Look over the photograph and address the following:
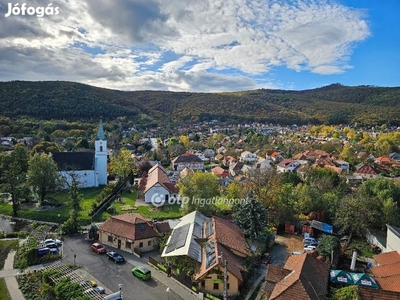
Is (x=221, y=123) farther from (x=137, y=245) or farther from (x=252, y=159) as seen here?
(x=137, y=245)

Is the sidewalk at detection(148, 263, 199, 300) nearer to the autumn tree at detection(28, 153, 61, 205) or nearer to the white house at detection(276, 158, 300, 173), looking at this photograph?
the autumn tree at detection(28, 153, 61, 205)

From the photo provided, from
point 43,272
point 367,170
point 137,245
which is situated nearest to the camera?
point 43,272

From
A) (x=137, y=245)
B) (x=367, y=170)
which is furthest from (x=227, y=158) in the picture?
(x=137, y=245)

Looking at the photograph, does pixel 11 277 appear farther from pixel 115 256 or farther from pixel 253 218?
pixel 253 218

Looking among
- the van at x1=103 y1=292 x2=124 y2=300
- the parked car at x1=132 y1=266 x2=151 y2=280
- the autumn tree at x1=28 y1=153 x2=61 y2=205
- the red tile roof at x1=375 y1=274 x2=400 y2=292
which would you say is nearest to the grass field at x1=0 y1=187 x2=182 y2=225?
the autumn tree at x1=28 y1=153 x2=61 y2=205

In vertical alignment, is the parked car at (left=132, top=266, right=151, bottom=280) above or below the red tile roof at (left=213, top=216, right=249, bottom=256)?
below

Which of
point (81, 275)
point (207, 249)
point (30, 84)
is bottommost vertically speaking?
point (81, 275)

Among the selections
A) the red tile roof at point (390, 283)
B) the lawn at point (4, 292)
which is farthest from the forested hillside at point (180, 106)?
the red tile roof at point (390, 283)
